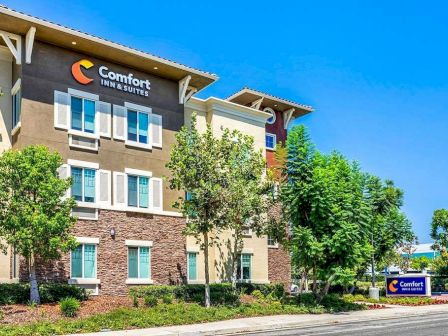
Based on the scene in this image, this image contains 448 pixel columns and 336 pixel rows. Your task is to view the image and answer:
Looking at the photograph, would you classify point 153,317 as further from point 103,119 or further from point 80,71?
point 80,71

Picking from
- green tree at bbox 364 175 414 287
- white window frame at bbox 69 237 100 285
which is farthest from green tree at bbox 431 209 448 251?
white window frame at bbox 69 237 100 285

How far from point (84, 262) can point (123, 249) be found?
2380 mm

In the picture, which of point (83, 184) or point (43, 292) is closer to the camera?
point (43, 292)

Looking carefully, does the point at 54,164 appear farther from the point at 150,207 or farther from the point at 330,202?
the point at 330,202

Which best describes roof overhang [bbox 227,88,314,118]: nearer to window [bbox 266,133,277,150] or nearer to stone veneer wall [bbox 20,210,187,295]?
window [bbox 266,133,277,150]

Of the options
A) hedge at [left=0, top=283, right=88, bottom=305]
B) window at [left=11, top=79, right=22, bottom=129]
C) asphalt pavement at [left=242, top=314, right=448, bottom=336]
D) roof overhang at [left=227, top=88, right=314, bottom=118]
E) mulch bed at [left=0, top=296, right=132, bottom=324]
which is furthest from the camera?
roof overhang at [left=227, top=88, right=314, bottom=118]

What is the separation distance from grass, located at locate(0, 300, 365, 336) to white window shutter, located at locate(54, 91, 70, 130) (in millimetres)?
10517

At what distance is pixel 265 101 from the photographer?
42.2 metres

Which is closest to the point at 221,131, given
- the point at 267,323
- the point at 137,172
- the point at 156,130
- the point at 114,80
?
the point at 156,130

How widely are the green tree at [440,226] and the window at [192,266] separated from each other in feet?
92.4

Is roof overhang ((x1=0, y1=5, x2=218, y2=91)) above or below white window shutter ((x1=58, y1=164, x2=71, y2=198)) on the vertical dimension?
above

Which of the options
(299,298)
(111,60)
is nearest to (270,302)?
(299,298)

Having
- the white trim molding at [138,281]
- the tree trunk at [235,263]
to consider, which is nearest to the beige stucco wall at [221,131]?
the tree trunk at [235,263]

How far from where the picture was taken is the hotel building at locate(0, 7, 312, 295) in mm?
28467
